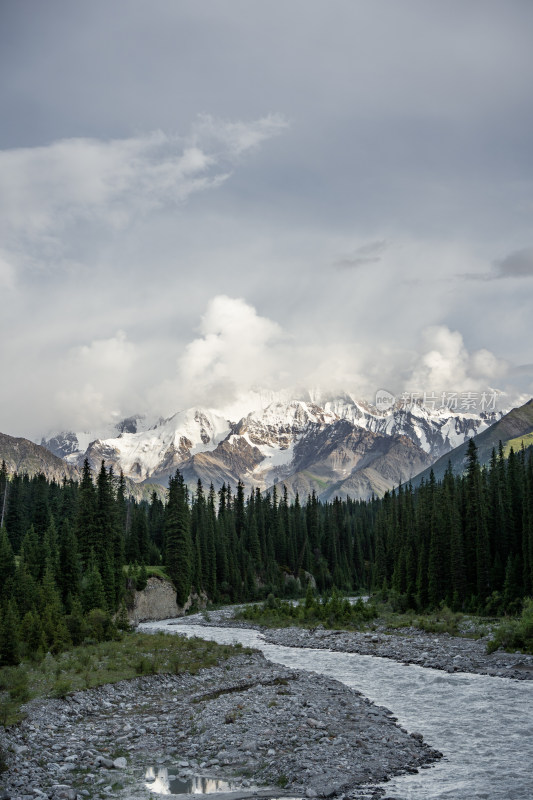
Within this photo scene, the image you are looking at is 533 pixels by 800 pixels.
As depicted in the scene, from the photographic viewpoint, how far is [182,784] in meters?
17.2

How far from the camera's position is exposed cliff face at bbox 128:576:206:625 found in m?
87.2

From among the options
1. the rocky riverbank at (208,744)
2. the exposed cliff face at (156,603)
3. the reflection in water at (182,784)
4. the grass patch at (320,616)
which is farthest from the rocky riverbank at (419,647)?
the reflection in water at (182,784)

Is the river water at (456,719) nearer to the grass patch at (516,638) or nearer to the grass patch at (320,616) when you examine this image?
the grass patch at (516,638)

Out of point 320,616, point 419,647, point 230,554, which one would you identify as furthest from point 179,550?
point 419,647

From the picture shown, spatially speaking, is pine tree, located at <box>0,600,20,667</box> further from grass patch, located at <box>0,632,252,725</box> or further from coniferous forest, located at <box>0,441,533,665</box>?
grass patch, located at <box>0,632,252,725</box>

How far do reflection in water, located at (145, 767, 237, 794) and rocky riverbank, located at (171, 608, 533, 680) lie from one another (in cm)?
2287

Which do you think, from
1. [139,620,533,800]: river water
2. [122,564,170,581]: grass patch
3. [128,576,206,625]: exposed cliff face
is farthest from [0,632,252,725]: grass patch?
[122,564,170,581]: grass patch

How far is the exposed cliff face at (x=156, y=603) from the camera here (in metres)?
87.2

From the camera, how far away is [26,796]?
1484cm

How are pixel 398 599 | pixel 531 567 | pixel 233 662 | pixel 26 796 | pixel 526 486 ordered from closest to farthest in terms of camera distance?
1. pixel 26 796
2. pixel 233 662
3. pixel 531 567
4. pixel 526 486
5. pixel 398 599

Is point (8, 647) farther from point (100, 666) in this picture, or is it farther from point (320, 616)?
point (320, 616)

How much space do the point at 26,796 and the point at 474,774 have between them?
40.2 ft

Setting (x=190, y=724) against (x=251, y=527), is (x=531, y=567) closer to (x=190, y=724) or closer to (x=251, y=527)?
(x=190, y=724)

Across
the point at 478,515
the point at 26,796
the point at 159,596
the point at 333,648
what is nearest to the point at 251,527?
the point at 159,596
